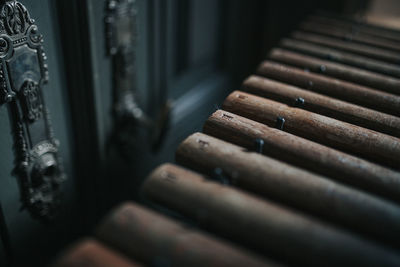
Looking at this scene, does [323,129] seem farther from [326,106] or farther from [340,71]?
[340,71]

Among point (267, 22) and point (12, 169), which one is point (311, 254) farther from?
point (267, 22)

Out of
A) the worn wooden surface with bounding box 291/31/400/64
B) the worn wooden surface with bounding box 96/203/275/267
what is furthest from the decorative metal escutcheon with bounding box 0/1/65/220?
the worn wooden surface with bounding box 291/31/400/64

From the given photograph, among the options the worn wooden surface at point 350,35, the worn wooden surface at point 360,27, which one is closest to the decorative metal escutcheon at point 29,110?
the worn wooden surface at point 350,35

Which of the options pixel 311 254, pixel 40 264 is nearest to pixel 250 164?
pixel 311 254

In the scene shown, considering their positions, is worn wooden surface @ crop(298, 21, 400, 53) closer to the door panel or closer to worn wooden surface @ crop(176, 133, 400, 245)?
worn wooden surface @ crop(176, 133, 400, 245)

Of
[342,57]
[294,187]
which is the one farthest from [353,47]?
[294,187]

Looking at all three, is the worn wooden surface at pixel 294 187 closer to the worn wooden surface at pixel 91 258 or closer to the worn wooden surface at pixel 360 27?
the worn wooden surface at pixel 91 258
